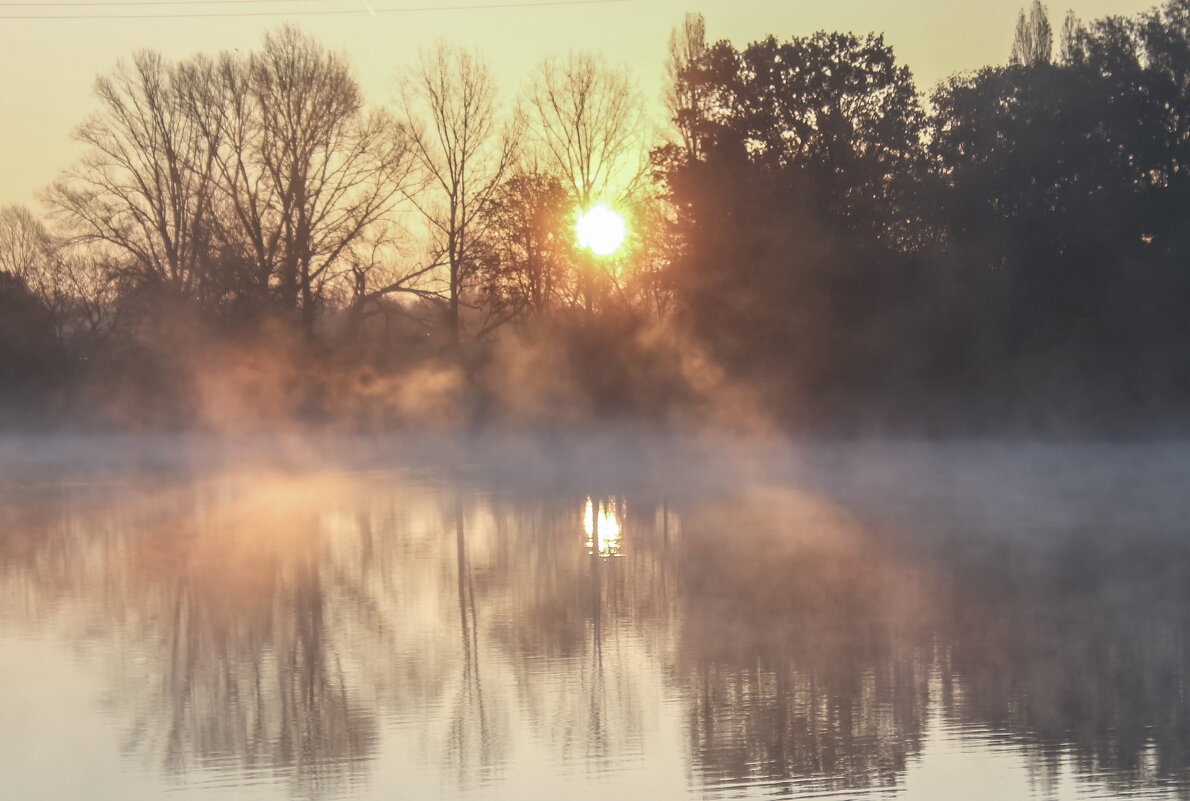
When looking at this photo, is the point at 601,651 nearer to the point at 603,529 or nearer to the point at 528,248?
the point at 603,529

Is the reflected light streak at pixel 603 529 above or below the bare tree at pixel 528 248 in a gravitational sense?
below

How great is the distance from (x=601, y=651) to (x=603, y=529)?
562 centimetres

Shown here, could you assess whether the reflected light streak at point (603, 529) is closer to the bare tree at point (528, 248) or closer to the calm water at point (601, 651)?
the calm water at point (601, 651)

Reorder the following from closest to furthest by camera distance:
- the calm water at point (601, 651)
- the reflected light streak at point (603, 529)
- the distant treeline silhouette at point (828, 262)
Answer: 1. the calm water at point (601, 651)
2. the reflected light streak at point (603, 529)
3. the distant treeline silhouette at point (828, 262)

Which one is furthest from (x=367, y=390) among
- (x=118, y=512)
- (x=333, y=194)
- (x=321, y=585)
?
(x=321, y=585)

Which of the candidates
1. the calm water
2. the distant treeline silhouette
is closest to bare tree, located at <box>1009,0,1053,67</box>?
the distant treeline silhouette

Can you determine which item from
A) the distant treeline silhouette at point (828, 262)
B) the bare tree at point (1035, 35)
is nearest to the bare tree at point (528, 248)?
the distant treeline silhouette at point (828, 262)

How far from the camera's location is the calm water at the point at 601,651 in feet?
17.7

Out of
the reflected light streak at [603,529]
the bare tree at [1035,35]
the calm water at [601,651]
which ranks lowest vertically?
the calm water at [601,651]

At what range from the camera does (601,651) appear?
7.57 meters

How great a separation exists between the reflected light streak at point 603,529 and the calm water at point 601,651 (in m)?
0.07

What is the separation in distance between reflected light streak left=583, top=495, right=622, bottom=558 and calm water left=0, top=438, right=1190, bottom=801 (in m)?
0.07

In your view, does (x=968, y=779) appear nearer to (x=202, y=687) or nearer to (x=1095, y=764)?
(x=1095, y=764)

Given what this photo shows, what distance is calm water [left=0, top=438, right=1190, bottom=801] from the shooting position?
5.41 m
